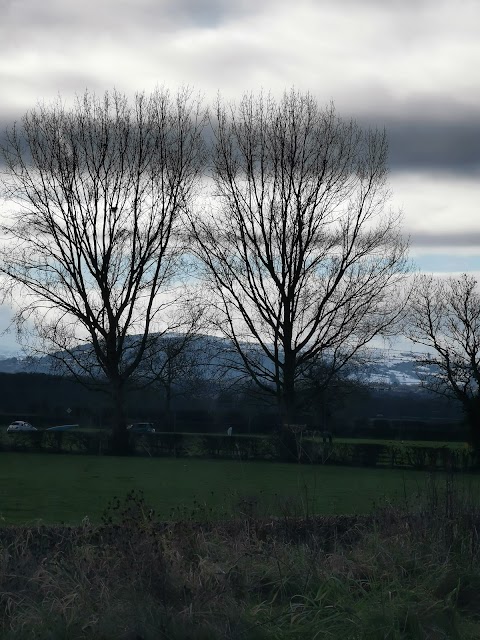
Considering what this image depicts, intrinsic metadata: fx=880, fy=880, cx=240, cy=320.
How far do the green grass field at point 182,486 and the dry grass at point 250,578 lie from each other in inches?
52.7

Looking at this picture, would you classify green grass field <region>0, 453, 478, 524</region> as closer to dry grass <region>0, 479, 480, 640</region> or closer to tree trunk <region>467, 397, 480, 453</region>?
dry grass <region>0, 479, 480, 640</region>

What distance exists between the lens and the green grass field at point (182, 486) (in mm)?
14875

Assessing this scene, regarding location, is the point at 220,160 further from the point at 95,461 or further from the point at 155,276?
the point at 95,461

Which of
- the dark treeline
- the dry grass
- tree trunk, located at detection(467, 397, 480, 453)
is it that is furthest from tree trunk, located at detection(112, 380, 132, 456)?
the dry grass

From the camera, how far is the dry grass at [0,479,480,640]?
7.74m

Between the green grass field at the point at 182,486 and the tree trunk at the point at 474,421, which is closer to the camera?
the green grass field at the point at 182,486

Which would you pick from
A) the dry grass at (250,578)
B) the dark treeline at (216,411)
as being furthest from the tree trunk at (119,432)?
the dry grass at (250,578)

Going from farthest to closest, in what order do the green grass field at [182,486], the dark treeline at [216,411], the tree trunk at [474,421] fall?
the dark treeline at [216,411]
the tree trunk at [474,421]
the green grass field at [182,486]

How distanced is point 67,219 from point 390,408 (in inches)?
1207

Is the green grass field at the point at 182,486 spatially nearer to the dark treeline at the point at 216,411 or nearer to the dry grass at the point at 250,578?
the dry grass at the point at 250,578

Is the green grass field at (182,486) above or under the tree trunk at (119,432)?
under

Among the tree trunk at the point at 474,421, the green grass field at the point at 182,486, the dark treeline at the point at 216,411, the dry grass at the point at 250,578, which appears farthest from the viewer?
the dark treeline at the point at 216,411

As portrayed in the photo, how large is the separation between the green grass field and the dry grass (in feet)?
4.39

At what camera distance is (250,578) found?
31.4 ft
